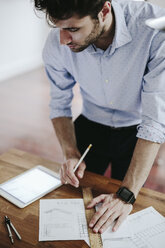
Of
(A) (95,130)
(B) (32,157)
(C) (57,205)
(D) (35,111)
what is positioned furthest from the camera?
(D) (35,111)

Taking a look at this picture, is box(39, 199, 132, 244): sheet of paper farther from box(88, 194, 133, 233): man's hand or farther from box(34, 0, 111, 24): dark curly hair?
box(34, 0, 111, 24): dark curly hair

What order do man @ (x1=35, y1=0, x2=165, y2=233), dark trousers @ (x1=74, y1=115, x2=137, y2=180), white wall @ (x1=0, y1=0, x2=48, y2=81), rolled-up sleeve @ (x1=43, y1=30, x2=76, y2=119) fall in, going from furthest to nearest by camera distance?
white wall @ (x1=0, y1=0, x2=48, y2=81), dark trousers @ (x1=74, y1=115, x2=137, y2=180), rolled-up sleeve @ (x1=43, y1=30, x2=76, y2=119), man @ (x1=35, y1=0, x2=165, y2=233)

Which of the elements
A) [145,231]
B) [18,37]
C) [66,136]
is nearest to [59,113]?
[66,136]

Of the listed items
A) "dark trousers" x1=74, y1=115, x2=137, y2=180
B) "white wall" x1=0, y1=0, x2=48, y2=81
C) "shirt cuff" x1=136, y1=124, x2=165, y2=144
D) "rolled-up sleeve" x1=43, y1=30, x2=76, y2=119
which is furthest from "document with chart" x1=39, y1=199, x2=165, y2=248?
"white wall" x1=0, y1=0, x2=48, y2=81

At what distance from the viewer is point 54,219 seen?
3.54 ft

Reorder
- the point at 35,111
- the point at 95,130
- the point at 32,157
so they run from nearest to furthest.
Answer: the point at 32,157 < the point at 95,130 < the point at 35,111

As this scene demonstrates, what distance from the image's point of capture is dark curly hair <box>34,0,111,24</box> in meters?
1.04

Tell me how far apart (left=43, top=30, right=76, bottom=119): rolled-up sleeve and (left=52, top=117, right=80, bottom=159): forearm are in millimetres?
40

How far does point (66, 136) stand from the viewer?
155cm

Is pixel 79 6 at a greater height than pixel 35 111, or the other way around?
pixel 79 6

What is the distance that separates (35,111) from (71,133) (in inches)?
112

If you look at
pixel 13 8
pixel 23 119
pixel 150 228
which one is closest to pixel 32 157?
pixel 150 228

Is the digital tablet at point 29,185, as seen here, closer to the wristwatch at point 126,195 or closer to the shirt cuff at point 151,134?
the wristwatch at point 126,195

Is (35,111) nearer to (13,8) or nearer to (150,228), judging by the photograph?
(13,8)
